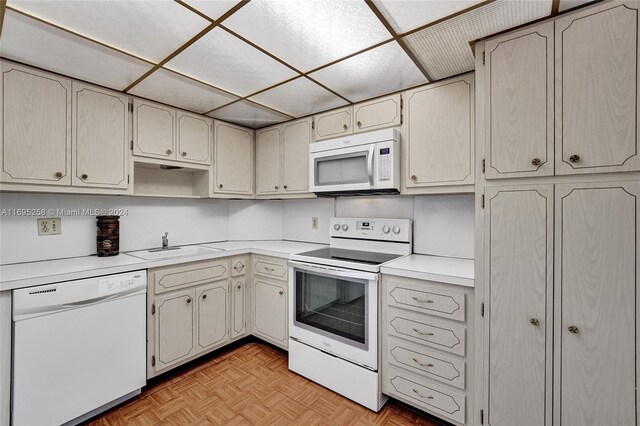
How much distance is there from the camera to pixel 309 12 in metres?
1.28

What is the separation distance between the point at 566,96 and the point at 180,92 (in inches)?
90.3

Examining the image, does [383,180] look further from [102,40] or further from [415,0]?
[102,40]

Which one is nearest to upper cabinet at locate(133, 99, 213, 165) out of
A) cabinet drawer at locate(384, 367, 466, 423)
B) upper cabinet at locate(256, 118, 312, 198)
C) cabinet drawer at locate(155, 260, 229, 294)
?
upper cabinet at locate(256, 118, 312, 198)

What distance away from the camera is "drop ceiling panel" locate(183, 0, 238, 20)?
121 centimetres

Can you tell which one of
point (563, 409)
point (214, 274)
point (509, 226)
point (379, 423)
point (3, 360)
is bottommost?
point (379, 423)

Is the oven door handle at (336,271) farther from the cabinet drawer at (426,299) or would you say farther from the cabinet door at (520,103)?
the cabinet door at (520,103)

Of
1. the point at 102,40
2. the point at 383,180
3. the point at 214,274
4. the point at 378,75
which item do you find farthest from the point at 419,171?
the point at 102,40

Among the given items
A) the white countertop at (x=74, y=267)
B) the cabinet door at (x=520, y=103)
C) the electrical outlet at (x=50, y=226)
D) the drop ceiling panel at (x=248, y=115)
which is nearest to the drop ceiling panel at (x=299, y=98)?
the drop ceiling panel at (x=248, y=115)

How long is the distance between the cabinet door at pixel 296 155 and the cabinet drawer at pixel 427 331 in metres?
1.33

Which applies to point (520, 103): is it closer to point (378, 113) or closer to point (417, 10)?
point (417, 10)

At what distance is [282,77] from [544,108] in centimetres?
145

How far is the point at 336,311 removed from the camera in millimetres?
2057

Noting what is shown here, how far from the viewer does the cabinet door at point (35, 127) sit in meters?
1.67

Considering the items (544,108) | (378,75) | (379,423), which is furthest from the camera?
(378,75)
